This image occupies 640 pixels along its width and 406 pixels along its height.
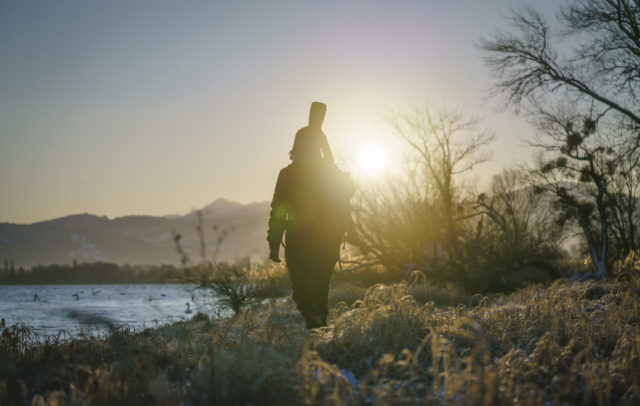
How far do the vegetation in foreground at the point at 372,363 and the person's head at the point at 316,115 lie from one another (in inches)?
89.5

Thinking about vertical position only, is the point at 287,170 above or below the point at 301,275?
above

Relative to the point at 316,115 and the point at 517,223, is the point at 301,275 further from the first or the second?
the point at 517,223

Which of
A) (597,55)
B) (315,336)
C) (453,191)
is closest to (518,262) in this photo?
(453,191)

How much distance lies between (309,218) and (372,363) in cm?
219

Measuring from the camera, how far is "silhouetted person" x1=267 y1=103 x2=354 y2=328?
593 centimetres

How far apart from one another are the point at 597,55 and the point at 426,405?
1779cm

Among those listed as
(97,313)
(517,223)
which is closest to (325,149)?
(97,313)

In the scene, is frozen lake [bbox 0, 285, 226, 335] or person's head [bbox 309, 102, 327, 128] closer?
frozen lake [bbox 0, 285, 226, 335]

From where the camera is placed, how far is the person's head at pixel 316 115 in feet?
20.1

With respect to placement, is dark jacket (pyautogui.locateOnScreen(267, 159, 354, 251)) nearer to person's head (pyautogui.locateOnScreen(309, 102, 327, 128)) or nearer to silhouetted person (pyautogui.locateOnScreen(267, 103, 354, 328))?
silhouetted person (pyautogui.locateOnScreen(267, 103, 354, 328))

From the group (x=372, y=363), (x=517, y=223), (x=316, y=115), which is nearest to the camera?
(x=372, y=363)

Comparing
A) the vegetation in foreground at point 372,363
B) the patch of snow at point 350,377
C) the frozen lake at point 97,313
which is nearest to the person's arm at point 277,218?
the vegetation in foreground at point 372,363

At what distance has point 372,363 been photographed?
13.9 ft

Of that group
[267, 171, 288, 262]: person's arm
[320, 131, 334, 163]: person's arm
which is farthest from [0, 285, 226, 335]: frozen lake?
[320, 131, 334, 163]: person's arm
